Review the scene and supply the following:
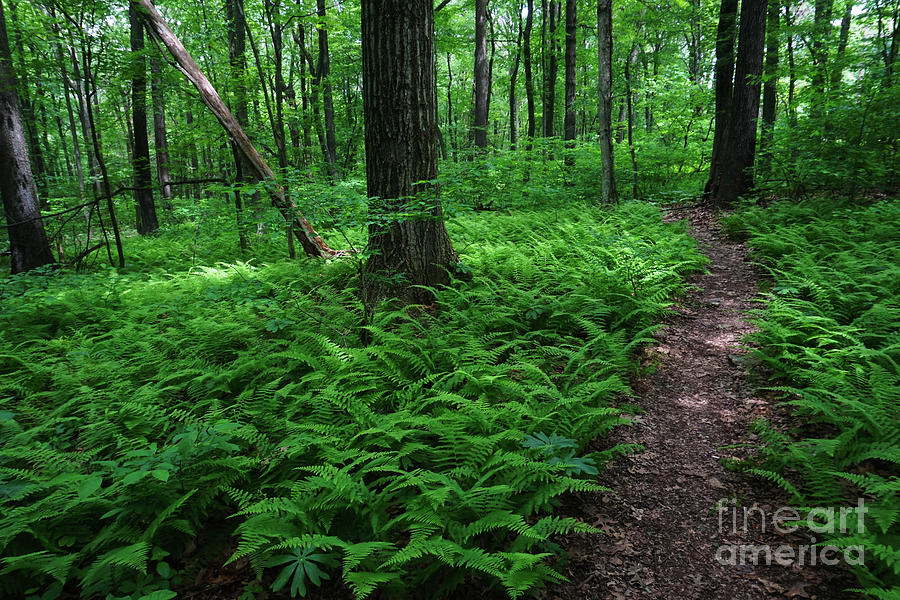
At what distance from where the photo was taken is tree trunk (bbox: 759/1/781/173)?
33.8 feet

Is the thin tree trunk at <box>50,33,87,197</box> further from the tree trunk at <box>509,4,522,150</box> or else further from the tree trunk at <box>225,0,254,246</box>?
the tree trunk at <box>509,4,522,150</box>

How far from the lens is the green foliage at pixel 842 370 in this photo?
87.8 inches

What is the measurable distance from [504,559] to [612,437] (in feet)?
5.17

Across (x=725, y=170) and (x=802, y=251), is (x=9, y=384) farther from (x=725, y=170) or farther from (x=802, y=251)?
(x=725, y=170)

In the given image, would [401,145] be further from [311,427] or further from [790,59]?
[790,59]

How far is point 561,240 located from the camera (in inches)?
285

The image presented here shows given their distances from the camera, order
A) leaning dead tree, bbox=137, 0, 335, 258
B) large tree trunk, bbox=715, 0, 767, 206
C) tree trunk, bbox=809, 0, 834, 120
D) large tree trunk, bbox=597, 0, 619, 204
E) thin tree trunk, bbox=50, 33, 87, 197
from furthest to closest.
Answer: thin tree trunk, bbox=50, 33, 87, 197 < large tree trunk, bbox=597, 0, 619, 204 < large tree trunk, bbox=715, 0, 767, 206 < tree trunk, bbox=809, 0, 834, 120 < leaning dead tree, bbox=137, 0, 335, 258

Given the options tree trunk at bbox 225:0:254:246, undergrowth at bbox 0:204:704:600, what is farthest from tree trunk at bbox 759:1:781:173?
tree trunk at bbox 225:0:254:246

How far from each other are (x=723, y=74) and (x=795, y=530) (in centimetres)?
1253

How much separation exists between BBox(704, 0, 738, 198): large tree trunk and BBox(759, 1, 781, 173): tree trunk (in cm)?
85

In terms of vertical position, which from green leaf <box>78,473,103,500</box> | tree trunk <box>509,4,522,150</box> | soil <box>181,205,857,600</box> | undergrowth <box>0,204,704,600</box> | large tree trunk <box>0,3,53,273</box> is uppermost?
tree trunk <box>509,4,522,150</box>

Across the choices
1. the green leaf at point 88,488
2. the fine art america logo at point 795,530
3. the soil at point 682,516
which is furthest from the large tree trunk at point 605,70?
the green leaf at point 88,488

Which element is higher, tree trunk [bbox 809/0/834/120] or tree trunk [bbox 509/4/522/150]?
tree trunk [bbox 509/4/522/150]

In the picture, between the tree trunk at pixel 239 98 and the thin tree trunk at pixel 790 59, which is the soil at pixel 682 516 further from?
the thin tree trunk at pixel 790 59
